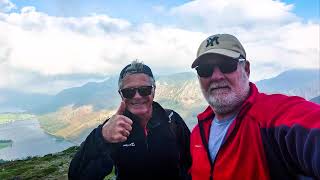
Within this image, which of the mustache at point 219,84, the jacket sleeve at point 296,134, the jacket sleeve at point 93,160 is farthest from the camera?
the jacket sleeve at point 93,160

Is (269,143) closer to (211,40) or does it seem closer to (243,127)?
(243,127)

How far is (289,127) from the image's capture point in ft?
11.8

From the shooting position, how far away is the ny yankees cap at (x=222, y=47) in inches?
215

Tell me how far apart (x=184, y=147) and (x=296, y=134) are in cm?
498

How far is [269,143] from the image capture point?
4012 mm

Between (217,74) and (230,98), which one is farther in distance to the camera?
(217,74)

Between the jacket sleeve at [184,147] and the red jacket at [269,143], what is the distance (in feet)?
7.98

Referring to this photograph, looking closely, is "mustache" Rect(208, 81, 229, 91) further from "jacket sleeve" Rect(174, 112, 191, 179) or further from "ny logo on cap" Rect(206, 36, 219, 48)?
"jacket sleeve" Rect(174, 112, 191, 179)

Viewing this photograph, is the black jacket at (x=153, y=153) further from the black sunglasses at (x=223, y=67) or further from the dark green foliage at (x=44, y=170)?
the dark green foliage at (x=44, y=170)

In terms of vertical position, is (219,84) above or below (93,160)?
above

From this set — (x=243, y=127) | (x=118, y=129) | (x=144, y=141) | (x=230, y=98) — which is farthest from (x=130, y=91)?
(x=243, y=127)

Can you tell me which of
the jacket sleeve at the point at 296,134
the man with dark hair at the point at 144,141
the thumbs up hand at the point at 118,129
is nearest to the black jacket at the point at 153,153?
the man with dark hair at the point at 144,141

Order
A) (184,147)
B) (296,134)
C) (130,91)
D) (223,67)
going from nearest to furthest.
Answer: (296,134) < (223,67) < (130,91) < (184,147)

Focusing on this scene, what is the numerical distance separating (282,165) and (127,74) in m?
4.49
